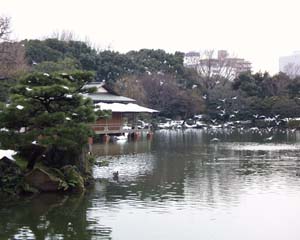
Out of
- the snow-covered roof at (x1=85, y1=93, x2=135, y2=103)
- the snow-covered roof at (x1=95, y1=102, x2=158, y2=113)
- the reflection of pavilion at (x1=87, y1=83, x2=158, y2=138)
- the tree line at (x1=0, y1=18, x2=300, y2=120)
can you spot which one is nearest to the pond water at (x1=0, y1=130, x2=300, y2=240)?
the reflection of pavilion at (x1=87, y1=83, x2=158, y2=138)

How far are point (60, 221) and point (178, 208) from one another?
259 cm

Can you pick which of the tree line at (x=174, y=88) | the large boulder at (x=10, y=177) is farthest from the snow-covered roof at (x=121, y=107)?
the large boulder at (x=10, y=177)

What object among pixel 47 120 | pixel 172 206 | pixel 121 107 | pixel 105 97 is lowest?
pixel 172 206

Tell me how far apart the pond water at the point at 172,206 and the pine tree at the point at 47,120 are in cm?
125

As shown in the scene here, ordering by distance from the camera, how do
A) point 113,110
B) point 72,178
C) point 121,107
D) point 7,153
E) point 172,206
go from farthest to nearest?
point 121,107, point 113,110, point 7,153, point 72,178, point 172,206

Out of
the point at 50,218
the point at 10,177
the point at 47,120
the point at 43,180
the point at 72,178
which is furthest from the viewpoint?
the point at 72,178

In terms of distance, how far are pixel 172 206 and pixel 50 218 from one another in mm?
2688

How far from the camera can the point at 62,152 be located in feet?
46.0

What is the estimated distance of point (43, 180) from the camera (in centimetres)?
1347

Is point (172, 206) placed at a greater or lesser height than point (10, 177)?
lesser

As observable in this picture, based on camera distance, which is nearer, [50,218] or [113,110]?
[50,218]

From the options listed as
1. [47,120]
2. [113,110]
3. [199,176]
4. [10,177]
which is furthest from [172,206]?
[113,110]

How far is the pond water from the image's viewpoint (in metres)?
9.76

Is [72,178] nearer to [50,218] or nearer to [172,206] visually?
[50,218]
